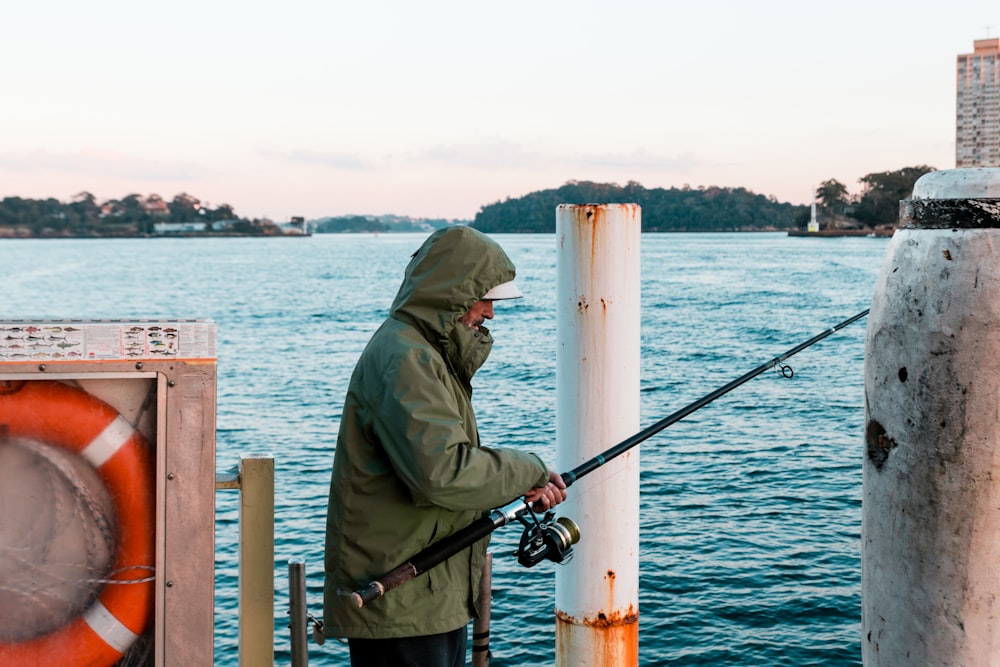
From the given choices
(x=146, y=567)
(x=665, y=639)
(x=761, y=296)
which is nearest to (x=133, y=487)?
(x=146, y=567)

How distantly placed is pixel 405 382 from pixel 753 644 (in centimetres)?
754

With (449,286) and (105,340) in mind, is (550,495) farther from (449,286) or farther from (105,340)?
(105,340)

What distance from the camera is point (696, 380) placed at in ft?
83.9

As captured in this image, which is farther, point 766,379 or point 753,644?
point 766,379

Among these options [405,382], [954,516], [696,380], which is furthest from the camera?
[696,380]

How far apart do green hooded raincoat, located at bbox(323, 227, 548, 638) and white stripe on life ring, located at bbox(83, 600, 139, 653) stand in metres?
0.55

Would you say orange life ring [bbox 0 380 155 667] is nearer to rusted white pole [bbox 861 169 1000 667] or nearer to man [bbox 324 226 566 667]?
man [bbox 324 226 566 667]

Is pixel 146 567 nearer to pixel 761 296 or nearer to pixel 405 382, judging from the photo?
pixel 405 382

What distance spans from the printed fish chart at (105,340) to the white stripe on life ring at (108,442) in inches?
7.2

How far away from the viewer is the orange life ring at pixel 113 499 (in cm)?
278

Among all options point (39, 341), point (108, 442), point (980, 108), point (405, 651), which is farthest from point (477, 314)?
point (980, 108)

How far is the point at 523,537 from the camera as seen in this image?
11.5ft

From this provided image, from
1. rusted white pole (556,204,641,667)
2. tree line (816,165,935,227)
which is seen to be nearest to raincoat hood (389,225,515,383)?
rusted white pole (556,204,641,667)

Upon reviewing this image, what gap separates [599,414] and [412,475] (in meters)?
1.36
